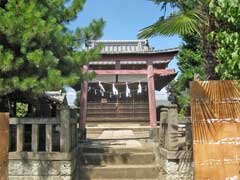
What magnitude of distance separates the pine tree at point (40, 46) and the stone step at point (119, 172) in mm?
2558

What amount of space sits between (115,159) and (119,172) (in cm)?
62

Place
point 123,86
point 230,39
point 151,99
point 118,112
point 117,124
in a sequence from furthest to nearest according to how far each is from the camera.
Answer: point 123,86 < point 118,112 < point 117,124 < point 151,99 < point 230,39

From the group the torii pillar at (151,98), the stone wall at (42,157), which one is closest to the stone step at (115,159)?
the stone wall at (42,157)

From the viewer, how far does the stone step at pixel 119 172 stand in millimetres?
9844

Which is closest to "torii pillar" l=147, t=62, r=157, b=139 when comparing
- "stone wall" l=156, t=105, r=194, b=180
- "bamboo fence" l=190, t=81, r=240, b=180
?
"stone wall" l=156, t=105, r=194, b=180

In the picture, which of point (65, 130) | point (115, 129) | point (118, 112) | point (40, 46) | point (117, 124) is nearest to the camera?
point (40, 46)

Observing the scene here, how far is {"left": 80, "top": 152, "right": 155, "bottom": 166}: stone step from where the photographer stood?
1045 cm

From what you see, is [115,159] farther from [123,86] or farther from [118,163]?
[123,86]

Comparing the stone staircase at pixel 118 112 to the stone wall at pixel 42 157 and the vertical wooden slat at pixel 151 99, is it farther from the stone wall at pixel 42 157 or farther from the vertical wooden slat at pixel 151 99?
the stone wall at pixel 42 157

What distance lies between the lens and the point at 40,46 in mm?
7852

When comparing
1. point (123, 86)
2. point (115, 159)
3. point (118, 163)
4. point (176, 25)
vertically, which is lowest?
point (118, 163)

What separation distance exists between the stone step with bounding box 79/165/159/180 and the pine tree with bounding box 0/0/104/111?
2.56 meters

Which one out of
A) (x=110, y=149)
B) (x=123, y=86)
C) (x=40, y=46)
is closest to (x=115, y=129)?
(x=123, y=86)

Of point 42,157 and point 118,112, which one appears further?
point 118,112
